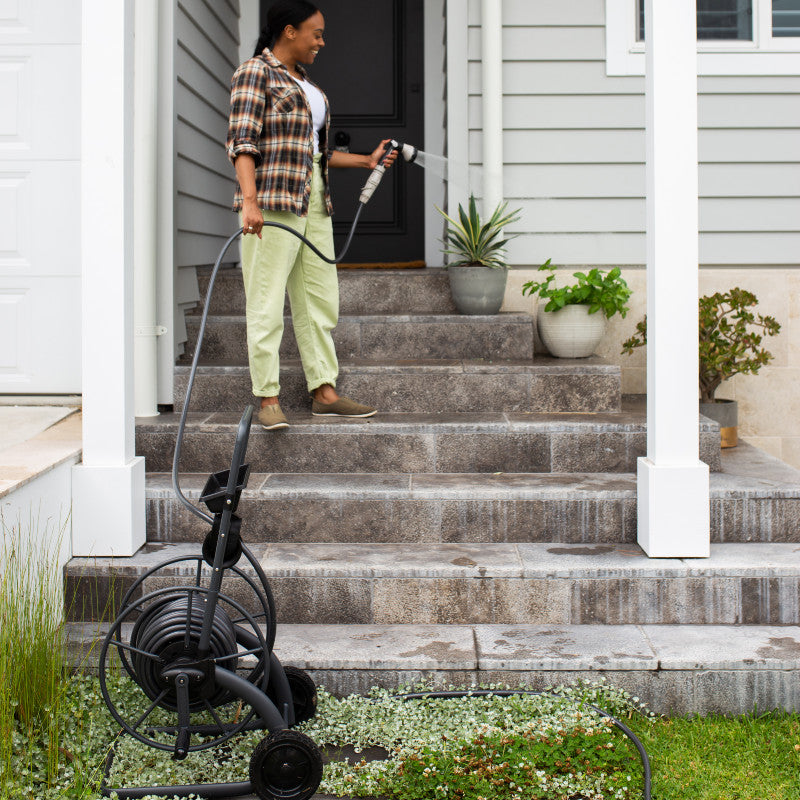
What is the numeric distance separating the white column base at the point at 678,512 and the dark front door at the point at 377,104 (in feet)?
10.6

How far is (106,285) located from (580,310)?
2230 millimetres

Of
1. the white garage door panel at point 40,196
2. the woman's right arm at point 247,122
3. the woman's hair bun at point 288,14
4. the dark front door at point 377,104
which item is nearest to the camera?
the woman's right arm at point 247,122

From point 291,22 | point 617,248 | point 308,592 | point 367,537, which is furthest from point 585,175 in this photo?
point 308,592

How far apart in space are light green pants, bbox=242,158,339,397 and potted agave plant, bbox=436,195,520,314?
925 mm

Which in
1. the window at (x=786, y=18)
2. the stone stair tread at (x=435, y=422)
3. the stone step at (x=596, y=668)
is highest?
the window at (x=786, y=18)

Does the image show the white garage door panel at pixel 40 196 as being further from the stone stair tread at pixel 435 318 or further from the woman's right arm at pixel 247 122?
the woman's right arm at pixel 247 122

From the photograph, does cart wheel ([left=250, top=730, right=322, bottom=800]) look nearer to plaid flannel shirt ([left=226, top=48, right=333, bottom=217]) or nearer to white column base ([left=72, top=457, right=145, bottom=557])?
white column base ([left=72, top=457, right=145, bottom=557])

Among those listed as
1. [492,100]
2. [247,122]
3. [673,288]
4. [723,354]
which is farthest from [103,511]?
[492,100]

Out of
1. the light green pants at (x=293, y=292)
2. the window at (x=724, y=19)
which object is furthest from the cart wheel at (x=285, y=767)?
the window at (x=724, y=19)

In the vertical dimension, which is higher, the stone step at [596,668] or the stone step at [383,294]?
the stone step at [383,294]

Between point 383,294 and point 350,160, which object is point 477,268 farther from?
point 350,160

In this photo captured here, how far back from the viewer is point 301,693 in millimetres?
2559

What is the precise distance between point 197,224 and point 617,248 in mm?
2096

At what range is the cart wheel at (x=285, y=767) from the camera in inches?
87.7
